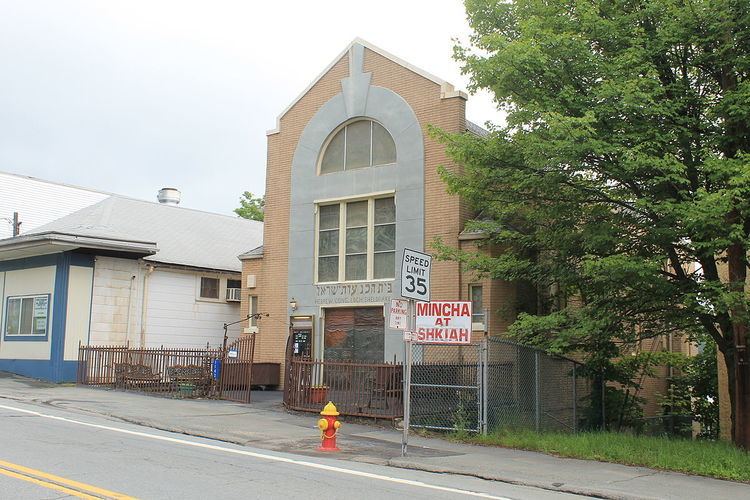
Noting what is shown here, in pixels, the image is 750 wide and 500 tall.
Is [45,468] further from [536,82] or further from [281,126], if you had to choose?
[281,126]

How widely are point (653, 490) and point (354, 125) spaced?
15.3 meters

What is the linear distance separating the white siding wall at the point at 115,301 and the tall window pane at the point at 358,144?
8.43 meters

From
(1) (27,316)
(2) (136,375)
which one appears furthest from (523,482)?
(1) (27,316)

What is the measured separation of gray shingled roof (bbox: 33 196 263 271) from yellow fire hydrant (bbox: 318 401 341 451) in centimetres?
1445

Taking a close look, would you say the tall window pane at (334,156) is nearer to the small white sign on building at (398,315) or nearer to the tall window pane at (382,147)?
the tall window pane at (382,147)

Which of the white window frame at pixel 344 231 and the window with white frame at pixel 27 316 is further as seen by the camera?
the window with white frame at pixel 27 316

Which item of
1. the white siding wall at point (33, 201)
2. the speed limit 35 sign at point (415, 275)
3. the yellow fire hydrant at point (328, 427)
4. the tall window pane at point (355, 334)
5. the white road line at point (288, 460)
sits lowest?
the white road line at point (288, 460)

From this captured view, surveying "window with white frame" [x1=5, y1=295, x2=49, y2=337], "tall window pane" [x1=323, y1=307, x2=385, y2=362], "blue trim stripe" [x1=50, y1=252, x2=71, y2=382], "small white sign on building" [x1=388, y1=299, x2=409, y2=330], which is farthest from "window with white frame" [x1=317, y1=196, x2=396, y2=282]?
"small white sign on building" [x1=388, y1=299, x2=409, y2=330]

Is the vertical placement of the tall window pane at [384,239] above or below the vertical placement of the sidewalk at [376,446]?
above

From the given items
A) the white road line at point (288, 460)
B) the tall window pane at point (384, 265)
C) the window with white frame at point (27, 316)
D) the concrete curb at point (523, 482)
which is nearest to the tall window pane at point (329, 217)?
the tall window pane at point (384, 265)

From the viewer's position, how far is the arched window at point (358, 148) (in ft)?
73.5

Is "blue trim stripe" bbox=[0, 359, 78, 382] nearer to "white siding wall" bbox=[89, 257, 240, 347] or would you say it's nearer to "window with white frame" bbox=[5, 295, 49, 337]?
"window with white frame" bbox=[5, 295, 49, 337]

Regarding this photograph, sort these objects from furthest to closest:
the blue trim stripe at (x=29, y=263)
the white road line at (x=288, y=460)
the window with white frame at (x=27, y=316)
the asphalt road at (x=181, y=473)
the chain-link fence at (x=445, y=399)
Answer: the blue trim stripe at (x=29, y=263) < the window with white frame at (x=27, y=316) < the chain-link fence at (x=445, y=399) < the white road line at (x=288, y=460) < the asphalt road at (x=181, y=473)

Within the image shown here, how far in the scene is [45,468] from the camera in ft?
30.1
